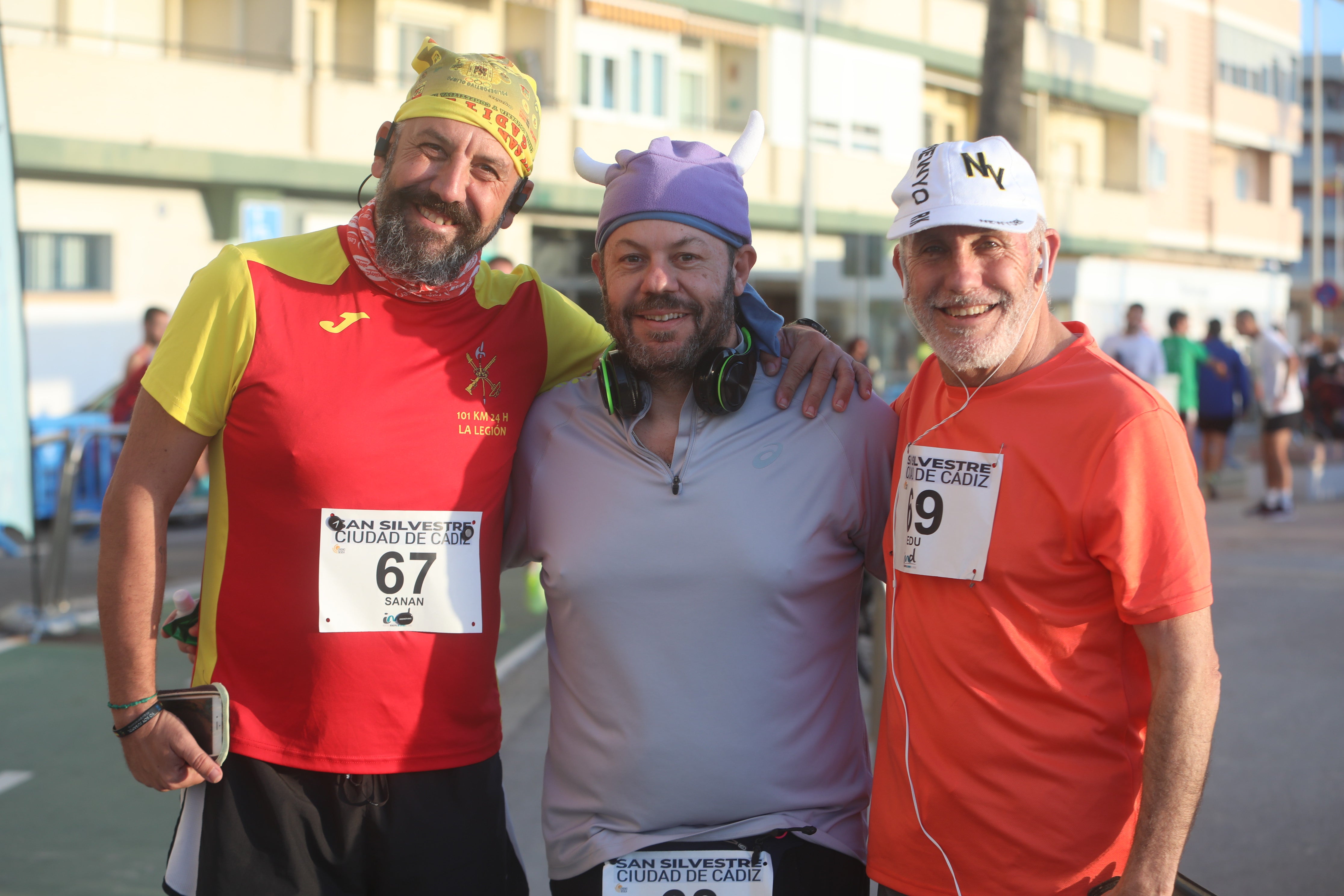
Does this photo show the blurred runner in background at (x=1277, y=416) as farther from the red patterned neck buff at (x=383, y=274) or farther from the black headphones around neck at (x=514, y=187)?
the red patterned neck buff at (x=383, y=274)

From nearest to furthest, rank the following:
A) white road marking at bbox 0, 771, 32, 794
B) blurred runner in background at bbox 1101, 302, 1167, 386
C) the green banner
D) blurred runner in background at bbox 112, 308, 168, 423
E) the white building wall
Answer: white road marking at bbox 0, 771, 32, 794 → the green banner → blurred runner in background at bbox 112, 308, 168, 423 → blurred runner in background at bbox 1101, 302, 1167, 386 → the white building wall

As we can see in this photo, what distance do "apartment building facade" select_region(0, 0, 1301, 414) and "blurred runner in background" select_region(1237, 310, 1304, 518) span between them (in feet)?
14.5

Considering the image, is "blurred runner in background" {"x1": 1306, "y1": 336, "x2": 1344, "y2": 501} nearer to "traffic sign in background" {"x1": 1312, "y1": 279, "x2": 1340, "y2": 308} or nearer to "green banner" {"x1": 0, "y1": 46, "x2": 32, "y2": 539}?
"traffic sign in background" {"x1": 1312, "y1": 279, "x2": 1340, "y2": 308}

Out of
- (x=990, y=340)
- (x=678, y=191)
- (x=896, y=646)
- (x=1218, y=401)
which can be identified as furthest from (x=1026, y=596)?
(x=1218, y=401)

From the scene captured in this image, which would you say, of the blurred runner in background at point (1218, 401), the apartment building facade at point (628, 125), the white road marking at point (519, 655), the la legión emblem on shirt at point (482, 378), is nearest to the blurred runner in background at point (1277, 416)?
the blurred runner in background at point (1218, 401)

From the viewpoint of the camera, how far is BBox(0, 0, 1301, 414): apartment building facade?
16812 millimetres

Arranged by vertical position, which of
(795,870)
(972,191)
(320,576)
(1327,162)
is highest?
(1327,162)

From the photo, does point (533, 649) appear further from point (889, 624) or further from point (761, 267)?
point (761, 267)

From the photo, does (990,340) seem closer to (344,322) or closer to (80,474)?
(344,322)

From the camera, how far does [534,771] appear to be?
5.30 metres

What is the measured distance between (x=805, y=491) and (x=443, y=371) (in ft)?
2.73

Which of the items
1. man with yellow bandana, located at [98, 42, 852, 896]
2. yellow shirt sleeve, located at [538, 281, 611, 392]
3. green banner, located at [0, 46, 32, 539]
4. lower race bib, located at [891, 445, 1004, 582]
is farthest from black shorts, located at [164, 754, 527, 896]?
green banner, located at [0, 46, 32, 539]

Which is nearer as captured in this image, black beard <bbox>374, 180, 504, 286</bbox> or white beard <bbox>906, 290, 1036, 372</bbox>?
white beard <bbox>906, 290, 1036, 372</bbox>

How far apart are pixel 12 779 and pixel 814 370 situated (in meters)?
4.23
